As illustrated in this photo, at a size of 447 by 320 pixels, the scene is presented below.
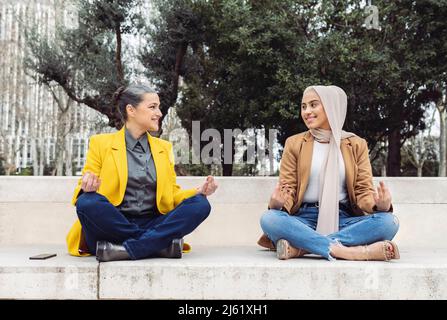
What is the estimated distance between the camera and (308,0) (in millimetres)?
11273

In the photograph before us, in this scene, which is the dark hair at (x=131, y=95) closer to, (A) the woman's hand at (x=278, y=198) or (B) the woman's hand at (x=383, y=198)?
(A) the woman's hand at (x=278, y=198)

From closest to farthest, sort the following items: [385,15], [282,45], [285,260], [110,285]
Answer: [110,285] → [285,260] → [282,45] → [385,15]

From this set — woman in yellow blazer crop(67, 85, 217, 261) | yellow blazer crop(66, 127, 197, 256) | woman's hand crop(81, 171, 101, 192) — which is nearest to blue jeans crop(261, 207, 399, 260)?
woman in yellow blazer crop(67, 85, 217, 261)

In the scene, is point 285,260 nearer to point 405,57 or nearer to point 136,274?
point 136,274

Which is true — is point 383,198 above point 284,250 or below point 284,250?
above

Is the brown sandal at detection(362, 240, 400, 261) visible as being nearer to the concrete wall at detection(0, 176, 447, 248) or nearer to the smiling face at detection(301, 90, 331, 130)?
the smiling face at detection(301, 90, 331, 130)

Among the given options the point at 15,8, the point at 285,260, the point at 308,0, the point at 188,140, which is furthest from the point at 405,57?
the point at 15,8

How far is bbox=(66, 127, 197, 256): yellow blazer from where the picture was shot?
2.93m

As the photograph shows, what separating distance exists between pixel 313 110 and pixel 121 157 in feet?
3.92

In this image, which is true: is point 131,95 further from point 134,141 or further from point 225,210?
point 225,210

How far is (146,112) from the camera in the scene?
3.03m

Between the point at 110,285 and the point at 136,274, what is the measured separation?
0.46 ft

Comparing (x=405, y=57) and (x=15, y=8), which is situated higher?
(x=15, y=8)

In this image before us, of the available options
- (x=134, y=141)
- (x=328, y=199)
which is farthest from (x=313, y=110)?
(x=134, y=141)
